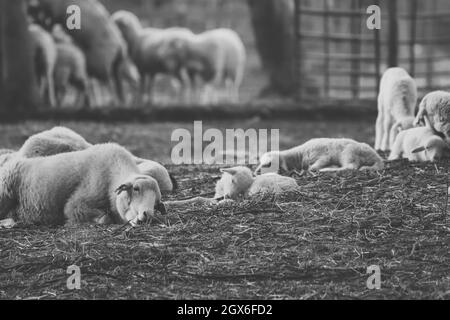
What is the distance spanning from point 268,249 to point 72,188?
5.31ft

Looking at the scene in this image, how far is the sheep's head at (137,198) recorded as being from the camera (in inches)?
273

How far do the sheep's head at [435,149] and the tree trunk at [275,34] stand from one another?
35.9 feet

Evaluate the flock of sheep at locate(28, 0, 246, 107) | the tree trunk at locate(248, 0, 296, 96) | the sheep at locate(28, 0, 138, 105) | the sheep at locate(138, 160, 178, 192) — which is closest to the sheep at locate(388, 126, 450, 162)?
the sheep at locate(138, 160, 178, 192)

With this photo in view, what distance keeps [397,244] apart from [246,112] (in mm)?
9279

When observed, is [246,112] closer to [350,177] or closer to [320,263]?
[350,177]

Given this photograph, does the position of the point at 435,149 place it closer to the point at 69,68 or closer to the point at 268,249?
the point at 268,249

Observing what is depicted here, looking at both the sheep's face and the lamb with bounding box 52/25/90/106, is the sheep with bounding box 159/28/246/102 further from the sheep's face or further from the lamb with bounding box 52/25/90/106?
the sheep's face

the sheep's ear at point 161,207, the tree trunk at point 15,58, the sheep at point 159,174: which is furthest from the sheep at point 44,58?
the sheep's ear at point 161,207

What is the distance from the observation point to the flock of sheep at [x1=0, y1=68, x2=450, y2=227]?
7.25 m

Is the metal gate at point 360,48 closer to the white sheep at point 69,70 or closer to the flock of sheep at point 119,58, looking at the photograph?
the flock of sheep at point 119,58

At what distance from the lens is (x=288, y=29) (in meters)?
19.9

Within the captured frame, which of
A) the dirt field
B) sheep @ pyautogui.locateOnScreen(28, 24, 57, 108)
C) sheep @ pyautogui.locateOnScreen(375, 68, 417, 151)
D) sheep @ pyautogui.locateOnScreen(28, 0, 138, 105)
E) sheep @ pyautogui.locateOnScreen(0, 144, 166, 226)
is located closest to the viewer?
the dirt field

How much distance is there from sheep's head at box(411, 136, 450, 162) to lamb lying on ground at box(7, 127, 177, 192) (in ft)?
6.82
